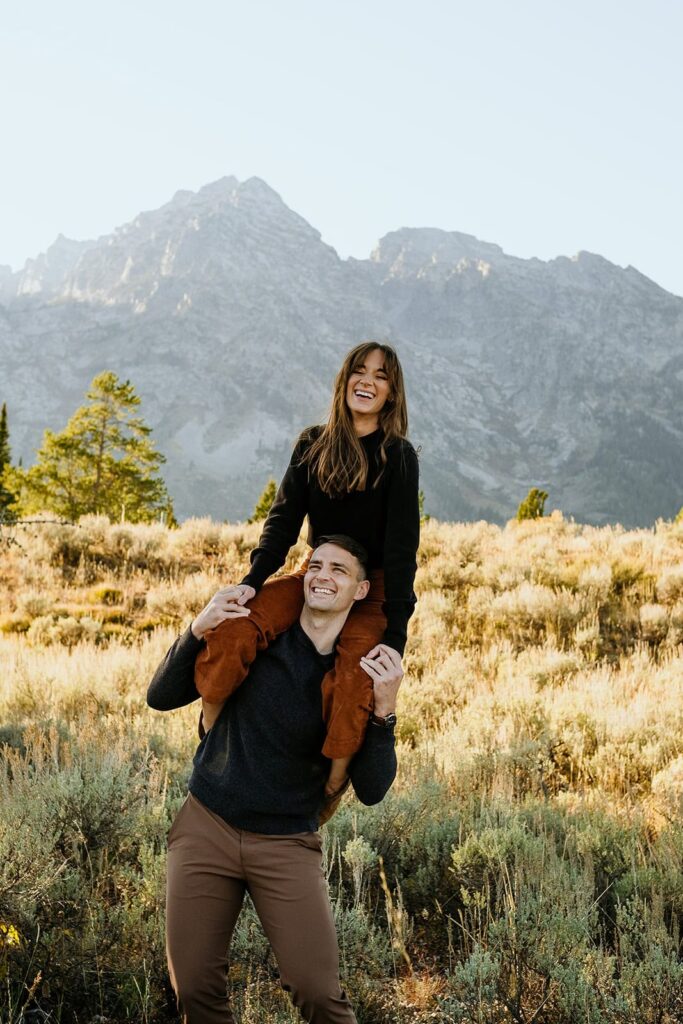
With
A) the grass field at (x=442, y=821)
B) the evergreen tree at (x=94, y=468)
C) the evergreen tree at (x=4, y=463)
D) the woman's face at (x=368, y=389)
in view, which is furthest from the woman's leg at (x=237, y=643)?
the evergreen tree at (x=94, y=468)

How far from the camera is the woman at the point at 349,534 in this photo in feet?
8.61

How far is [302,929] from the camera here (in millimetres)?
2393

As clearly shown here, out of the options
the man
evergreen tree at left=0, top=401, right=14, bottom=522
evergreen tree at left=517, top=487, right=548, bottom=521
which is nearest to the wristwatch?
the man

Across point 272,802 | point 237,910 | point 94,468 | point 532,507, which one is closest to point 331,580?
point 272,802

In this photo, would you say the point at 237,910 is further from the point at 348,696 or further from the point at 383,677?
the point at 383,677

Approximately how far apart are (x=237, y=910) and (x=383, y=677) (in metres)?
0.96

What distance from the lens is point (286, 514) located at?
3332mm

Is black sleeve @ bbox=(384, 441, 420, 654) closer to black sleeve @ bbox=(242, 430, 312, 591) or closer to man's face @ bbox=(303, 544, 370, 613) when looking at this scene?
man's face @ bbox=(303, 544, 370, 613)

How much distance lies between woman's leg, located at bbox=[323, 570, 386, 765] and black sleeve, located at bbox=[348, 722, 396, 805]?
36mm

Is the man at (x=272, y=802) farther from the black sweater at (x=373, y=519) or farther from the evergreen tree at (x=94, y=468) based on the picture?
the evergreen tree at (x=94, y=468)

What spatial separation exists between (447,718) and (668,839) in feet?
9.01

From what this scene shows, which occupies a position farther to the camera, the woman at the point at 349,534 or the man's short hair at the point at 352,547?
the man's short hair at the point at 352,547

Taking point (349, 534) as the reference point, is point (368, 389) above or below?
above

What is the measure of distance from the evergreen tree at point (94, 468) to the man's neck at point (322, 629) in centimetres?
3216
